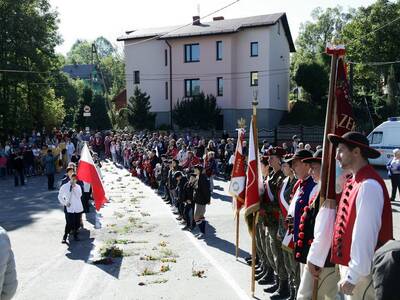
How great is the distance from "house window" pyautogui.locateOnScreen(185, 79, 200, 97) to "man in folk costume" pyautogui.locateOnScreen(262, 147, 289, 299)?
119 ft

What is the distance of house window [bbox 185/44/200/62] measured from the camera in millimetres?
43906

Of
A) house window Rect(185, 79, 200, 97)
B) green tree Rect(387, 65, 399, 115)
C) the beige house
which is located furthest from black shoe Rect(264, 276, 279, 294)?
green tree Rect(387, 65, 399, 115)

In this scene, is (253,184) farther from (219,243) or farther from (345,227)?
(345,227)

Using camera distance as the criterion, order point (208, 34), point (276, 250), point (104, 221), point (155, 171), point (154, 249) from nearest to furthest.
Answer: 1. point (276, 250)
2. point (154, 249)
3. point (104, 221)
4. point (155, 171)
5. point (208, 34)

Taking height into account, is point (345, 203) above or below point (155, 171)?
above

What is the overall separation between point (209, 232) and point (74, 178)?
3.76 metres

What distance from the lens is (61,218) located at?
50.5ft

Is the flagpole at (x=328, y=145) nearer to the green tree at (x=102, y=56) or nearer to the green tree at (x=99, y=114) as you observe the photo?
the green tree at (x=99, y=114)

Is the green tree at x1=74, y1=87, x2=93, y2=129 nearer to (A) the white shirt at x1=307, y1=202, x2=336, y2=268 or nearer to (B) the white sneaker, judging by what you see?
(B) the white sneaker

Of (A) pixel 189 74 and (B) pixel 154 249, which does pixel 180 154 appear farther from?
(A) pixel 189 74

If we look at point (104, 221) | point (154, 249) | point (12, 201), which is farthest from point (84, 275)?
point (12, 201)

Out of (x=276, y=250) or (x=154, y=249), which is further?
(x=154, y=249)

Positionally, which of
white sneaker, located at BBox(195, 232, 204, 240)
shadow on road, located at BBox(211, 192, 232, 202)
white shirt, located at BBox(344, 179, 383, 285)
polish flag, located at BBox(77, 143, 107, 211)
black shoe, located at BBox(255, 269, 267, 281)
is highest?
white shirt, located at BBox(344, 179, 383, 285)

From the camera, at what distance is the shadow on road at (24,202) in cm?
1522
